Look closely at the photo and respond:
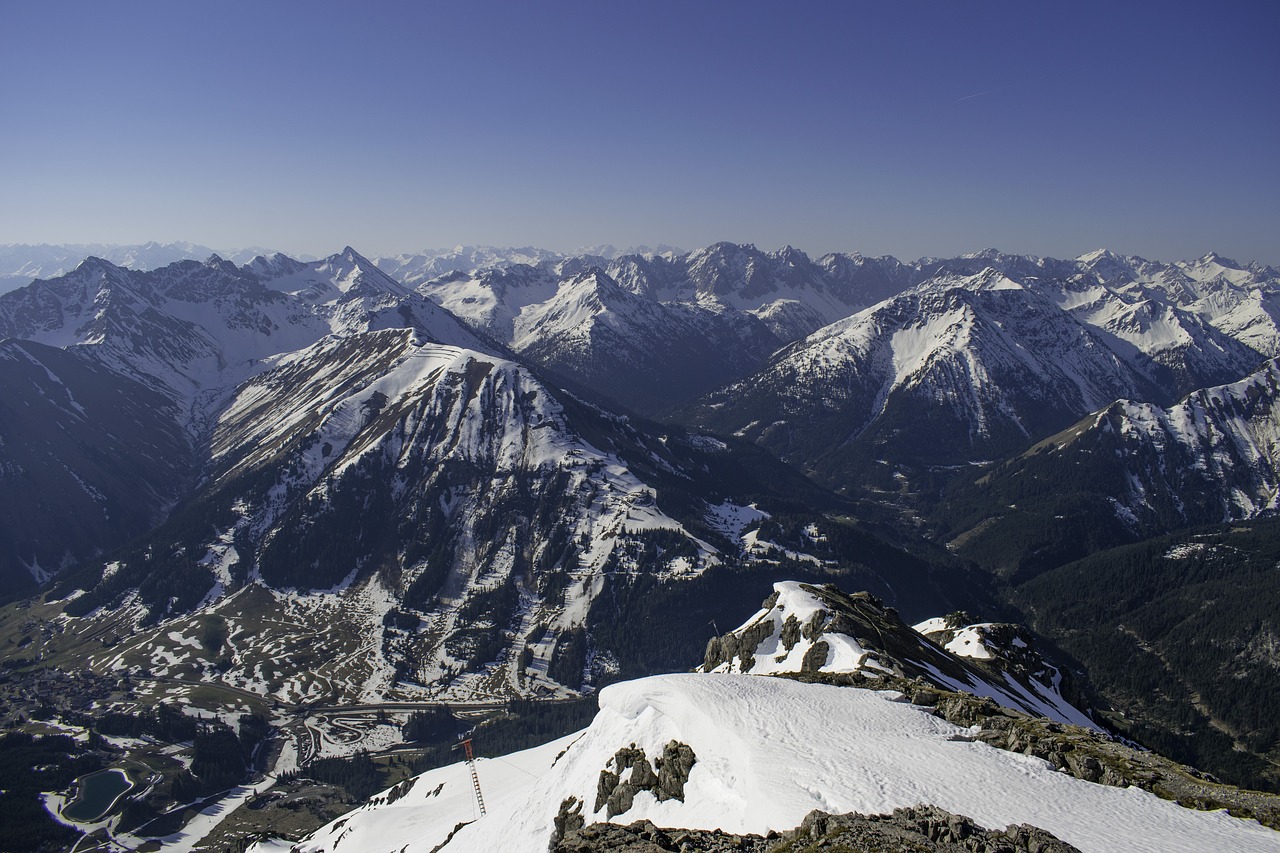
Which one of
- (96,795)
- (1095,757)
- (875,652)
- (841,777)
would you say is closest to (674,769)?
(841,777)

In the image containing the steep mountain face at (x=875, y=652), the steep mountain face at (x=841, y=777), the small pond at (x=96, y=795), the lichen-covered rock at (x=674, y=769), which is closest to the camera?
the steep mountain face at (x=841, y=777)

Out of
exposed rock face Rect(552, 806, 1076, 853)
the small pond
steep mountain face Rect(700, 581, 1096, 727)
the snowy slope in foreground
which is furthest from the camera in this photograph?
the small pond

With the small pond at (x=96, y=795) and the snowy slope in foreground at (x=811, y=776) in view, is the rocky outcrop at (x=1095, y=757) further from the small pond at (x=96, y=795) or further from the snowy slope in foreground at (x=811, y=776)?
the small pond at (x=96, y=795)

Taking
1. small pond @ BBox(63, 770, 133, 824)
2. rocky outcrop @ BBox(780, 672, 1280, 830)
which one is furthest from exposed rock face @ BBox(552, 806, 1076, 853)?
small pond @ BBox(63, 770, 133, 824)

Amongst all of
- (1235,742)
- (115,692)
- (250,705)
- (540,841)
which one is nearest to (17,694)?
(115,692)

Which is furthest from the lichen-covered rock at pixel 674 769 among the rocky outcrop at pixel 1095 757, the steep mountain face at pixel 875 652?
the steep mountain face at pixel 875 652

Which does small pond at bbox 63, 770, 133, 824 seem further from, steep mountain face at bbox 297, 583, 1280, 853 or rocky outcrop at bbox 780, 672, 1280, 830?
rocky outcrop at bbox 780, 672, 1280, 830
